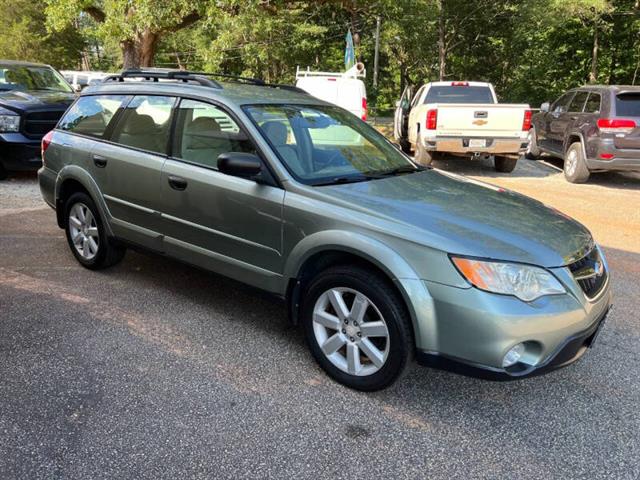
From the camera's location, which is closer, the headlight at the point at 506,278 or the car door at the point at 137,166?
the headlight at the point at 506,278

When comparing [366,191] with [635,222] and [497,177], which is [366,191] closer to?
[635,222]

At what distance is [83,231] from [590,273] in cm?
401

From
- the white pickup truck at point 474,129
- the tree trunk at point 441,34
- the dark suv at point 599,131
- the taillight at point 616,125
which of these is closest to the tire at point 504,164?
the white pickup truck at point 474,129

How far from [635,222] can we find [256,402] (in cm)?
653

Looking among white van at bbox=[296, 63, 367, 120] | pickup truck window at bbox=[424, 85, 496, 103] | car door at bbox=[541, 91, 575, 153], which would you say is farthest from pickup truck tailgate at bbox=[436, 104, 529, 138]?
white van at bbox=[296, 63, 367, 120]

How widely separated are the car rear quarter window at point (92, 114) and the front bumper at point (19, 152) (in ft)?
13.0

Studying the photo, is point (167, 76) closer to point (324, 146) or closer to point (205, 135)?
point (205, 135)

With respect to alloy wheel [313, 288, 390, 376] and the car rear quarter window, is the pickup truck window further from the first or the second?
alloy wheel [313, 288, 390, 376]

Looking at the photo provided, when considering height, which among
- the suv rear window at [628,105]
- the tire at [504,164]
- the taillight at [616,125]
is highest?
the suv rear window at [628,105]

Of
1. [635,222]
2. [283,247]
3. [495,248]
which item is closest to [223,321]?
[283,247]

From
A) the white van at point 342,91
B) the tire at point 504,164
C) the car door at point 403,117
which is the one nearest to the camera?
the tire at point 504,164

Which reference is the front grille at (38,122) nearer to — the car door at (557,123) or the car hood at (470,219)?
the car hood at (470,219)

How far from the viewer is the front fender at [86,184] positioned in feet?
14.5

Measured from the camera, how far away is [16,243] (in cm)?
561
